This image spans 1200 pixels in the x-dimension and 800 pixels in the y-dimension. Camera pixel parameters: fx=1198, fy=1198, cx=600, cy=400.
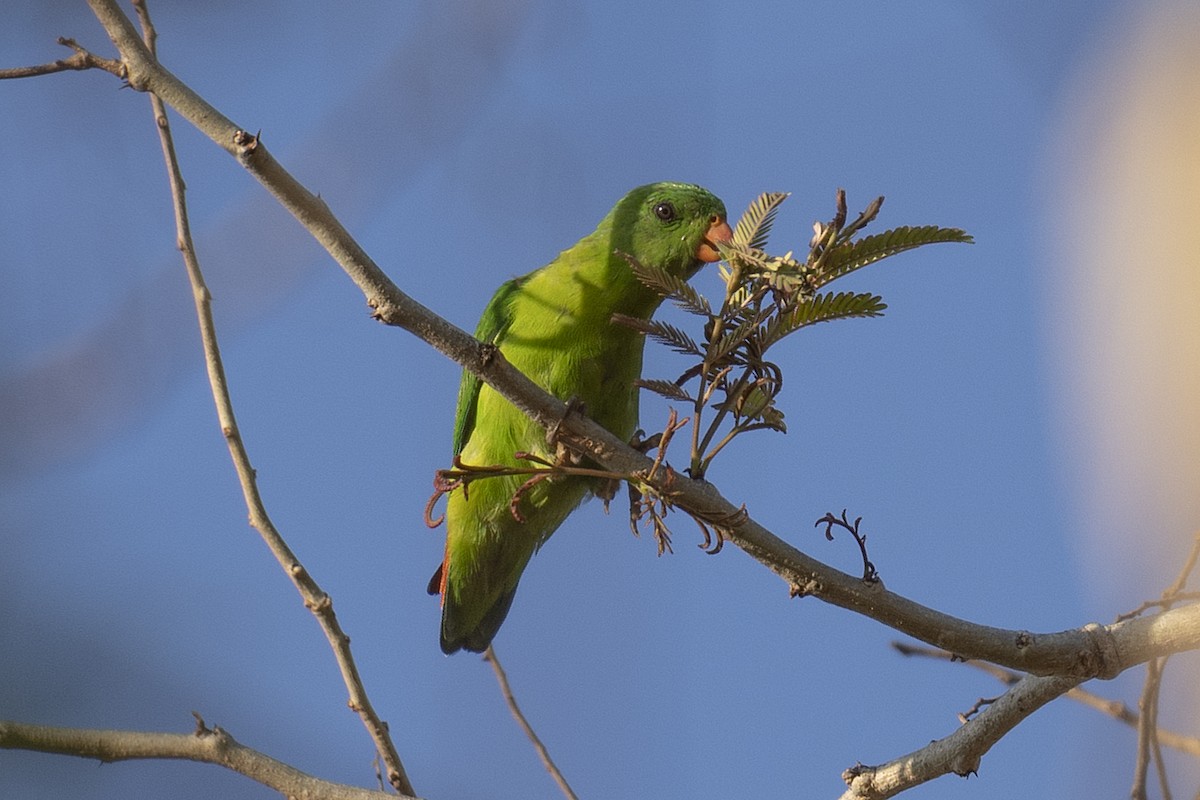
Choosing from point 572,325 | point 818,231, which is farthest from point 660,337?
point 572,325

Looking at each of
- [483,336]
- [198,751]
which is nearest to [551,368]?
[483,336]

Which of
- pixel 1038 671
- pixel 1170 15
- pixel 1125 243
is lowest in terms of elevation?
pixel 1038 671

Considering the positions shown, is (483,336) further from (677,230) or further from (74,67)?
(74,67)

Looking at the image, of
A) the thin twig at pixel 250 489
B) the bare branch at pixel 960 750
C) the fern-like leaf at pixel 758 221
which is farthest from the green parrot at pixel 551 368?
the bare branch at pixel 960 750

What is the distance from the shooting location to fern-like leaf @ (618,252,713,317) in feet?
7.98

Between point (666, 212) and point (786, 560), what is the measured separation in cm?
183

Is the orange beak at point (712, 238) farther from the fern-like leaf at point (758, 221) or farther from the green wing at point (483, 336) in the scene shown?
the fern-like leaf at point (758, 221)

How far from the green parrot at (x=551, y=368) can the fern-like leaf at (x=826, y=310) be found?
45.0 inches

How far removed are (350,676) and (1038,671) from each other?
1511mm

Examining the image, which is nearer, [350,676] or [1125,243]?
[1125,243]

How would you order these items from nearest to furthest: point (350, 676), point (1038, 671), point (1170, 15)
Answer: point (1170, 15)
point (1038, 671)
point (350, 676)

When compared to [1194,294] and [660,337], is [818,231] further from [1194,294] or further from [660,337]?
[1194,294]

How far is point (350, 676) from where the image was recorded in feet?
9.16

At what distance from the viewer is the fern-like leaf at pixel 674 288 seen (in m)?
2.43
